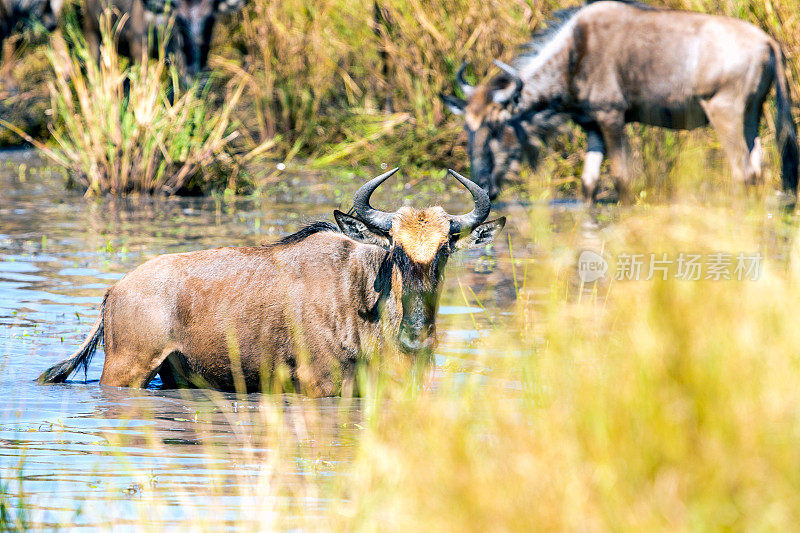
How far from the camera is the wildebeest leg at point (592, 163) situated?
13.0 meters

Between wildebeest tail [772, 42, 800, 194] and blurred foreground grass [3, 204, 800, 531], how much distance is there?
7.95m

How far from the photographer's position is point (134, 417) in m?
5.77

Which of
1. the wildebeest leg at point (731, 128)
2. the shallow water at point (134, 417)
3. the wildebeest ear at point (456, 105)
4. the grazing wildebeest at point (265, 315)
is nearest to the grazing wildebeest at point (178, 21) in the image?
the wildebeest ear at point (456, 105)

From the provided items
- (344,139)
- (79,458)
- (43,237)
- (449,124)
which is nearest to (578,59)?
(449,124)

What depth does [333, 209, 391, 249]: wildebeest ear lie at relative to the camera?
6.30m

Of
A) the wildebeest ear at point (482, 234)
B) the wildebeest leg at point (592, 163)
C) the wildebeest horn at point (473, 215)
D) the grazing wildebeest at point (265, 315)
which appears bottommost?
the wildebeest leg at point (592, 163)

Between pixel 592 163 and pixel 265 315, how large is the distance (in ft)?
24.1

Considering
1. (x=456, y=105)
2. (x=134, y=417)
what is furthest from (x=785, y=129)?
(x=134, y=417)

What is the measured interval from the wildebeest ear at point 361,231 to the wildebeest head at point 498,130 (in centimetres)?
693

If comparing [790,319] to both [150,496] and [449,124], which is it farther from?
[449,124]

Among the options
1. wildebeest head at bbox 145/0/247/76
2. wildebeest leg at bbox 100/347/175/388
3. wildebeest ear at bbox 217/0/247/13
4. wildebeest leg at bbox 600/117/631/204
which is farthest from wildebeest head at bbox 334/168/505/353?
wildebeest ear at bbox 217/0/247/13

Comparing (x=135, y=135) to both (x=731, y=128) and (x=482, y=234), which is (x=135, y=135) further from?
(x=482, y=234)

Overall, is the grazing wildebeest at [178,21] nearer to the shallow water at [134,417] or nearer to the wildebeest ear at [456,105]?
the wildebeest ear at [456,105]

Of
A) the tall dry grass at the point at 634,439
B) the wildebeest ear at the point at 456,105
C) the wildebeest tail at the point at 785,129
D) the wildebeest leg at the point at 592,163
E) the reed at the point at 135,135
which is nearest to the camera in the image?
the tall dry grass at the point at 634,439
